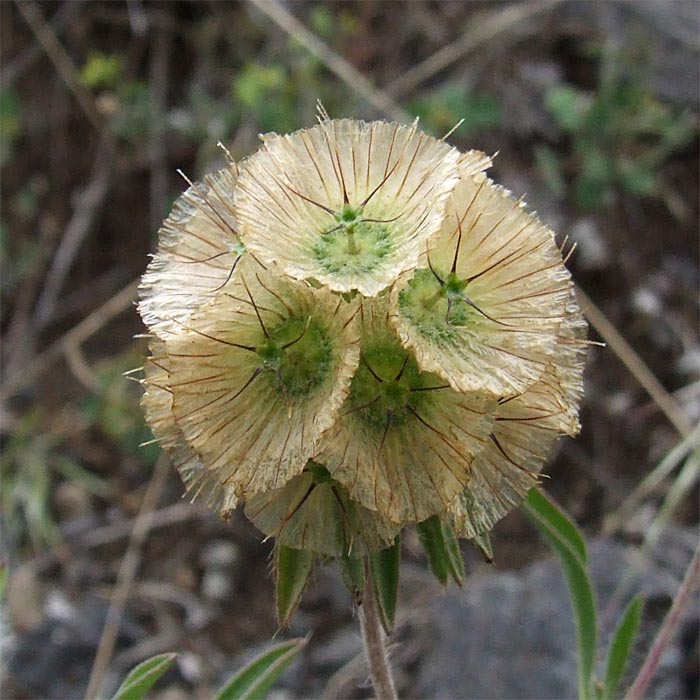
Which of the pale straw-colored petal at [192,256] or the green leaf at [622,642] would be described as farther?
the green leaf at [622,642]

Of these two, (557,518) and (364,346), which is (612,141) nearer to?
(557,518)

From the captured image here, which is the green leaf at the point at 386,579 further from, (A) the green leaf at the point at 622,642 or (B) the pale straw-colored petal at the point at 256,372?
(A) the green leaf at the point at 622,642

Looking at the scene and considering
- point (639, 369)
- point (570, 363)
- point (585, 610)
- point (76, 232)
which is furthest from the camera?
point (76, 232)

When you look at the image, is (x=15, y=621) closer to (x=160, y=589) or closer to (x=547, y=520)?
Result: (x=160, y=589)

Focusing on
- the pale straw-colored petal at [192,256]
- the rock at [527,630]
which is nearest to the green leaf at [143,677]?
the pale straw-colored petal at [192,256]

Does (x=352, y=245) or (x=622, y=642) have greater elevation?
(x=352, y=245)

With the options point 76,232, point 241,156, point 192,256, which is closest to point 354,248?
point 192,256
